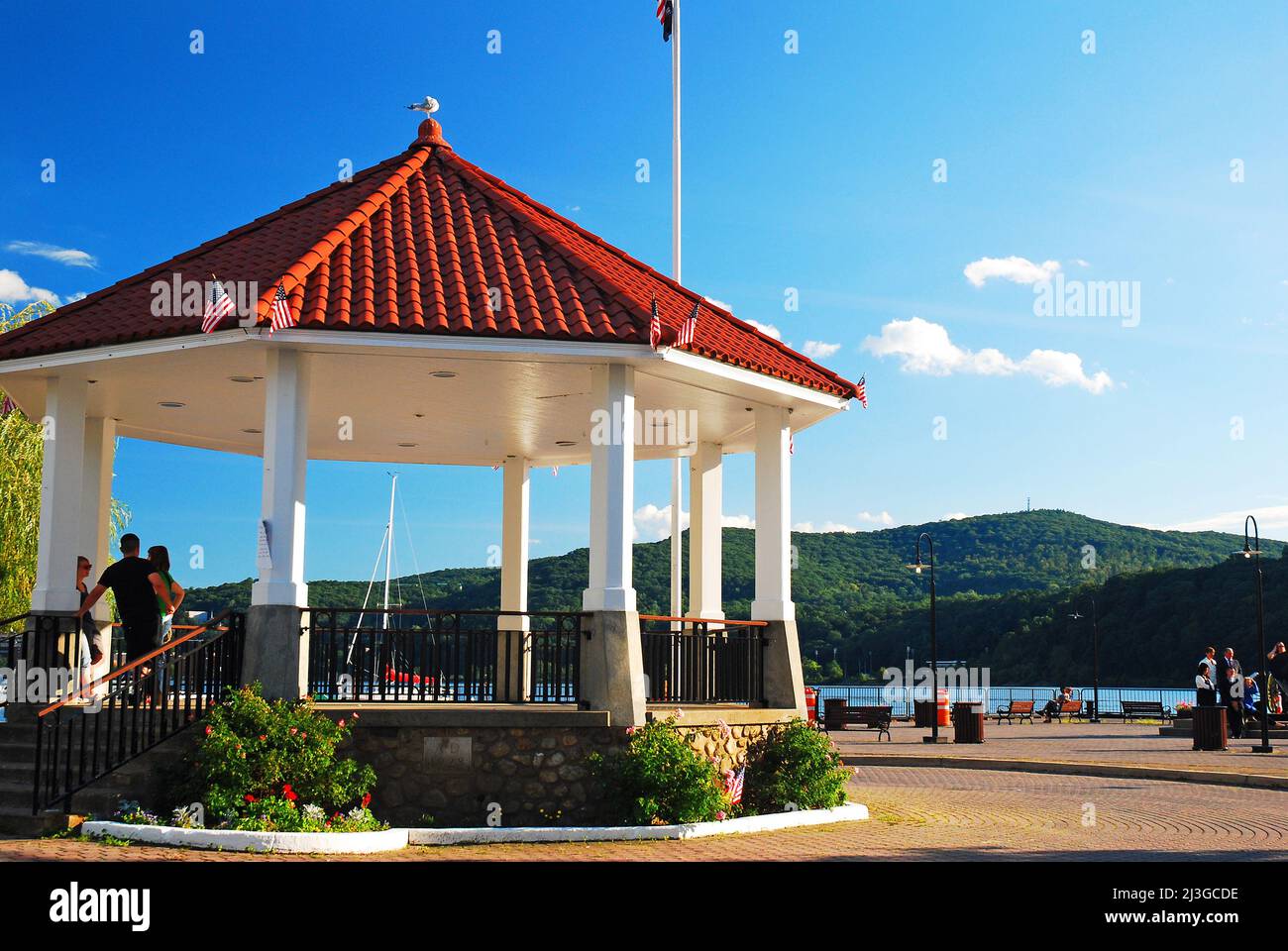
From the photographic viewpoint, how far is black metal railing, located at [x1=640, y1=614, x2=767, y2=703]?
1441 centimetres

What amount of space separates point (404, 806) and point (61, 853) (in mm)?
3166

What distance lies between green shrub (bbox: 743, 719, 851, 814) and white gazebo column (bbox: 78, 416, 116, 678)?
8.19m

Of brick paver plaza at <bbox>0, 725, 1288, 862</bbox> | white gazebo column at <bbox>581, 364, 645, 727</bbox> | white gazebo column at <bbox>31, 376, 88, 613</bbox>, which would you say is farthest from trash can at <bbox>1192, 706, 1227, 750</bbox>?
white gazebo column at <bbox>31, 376, 88, 613</bbox>

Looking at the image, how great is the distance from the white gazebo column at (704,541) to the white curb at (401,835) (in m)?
4.61

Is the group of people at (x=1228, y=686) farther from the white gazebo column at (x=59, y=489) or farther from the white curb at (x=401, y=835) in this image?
the white gazebo column at (x=59, y=489)

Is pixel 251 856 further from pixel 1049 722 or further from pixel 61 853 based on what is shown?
pixel 1049 722

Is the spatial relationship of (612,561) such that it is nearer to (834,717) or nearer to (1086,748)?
(1086,748)

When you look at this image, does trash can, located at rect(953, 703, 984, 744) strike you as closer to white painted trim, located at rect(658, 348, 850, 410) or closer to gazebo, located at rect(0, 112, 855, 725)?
gazebo, located at rect(0, 112, 855, 725)

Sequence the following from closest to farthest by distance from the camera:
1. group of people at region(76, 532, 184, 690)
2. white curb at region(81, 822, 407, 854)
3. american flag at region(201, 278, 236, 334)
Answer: white curb at region(81, 822, 407, 854)
american flag at region(201, 278, 236, 334)
group of people at region(76, 532, 184, 690)

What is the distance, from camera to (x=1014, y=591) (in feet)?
363

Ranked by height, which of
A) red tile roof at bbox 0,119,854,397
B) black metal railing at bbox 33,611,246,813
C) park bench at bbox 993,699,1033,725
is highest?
red tile roof at bbox 0,119,854,397

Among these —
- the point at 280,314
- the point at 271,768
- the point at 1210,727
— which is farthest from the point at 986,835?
the point at 1210,727

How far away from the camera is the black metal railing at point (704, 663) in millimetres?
14414

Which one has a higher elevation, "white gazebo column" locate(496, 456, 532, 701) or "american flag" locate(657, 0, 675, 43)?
"american flag" locate(657, 0, 675, 43)
